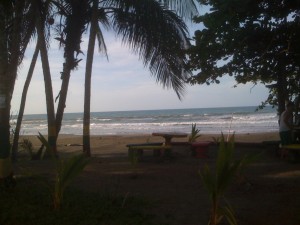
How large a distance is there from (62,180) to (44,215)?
0.39m

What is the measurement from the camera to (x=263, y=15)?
5.56 meters

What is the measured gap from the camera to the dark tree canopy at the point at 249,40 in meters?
5.36

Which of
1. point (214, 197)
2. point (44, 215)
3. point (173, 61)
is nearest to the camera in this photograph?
point (214, 197)


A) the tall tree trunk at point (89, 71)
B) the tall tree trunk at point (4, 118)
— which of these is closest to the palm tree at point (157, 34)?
the tall tree trunk at point (89, 71)

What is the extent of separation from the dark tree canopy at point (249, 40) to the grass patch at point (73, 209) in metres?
2.64

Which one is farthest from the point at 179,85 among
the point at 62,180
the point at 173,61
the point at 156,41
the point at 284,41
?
the point at 62,180

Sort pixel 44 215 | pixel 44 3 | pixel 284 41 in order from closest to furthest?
pixel 44 215
pixel 284 41
pixel 44 3

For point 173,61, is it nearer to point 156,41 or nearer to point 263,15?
point 156,41

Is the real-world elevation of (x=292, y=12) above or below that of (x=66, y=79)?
→ above

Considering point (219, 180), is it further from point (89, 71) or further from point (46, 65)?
point (89, 71)

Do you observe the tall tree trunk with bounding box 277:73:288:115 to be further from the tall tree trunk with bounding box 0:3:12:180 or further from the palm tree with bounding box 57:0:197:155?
the tall tree trunk with bounding box 0:3:12:180

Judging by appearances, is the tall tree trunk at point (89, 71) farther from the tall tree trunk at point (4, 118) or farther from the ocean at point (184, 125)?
the tall tree trunk at point (4, 118)

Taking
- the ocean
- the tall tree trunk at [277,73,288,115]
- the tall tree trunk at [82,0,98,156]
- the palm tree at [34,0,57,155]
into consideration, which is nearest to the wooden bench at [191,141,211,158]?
the tall tree trunk at [277,73,288,115]

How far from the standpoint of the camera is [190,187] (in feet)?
18.3
